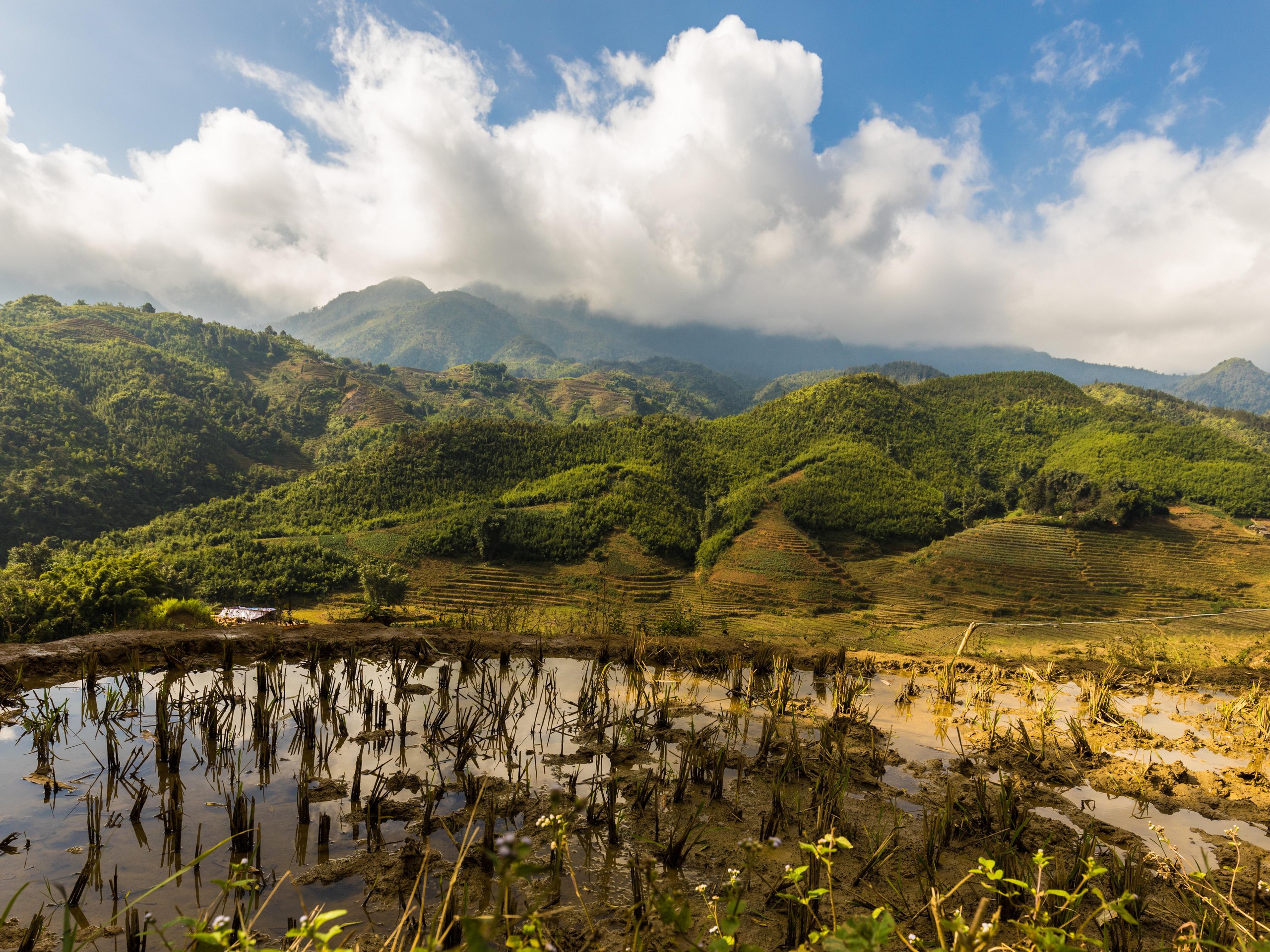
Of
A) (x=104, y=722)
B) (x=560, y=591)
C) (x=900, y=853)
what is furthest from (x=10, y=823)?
(x=560, y=591)

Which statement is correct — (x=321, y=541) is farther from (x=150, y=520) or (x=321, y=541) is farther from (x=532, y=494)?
(x=150, y=520)

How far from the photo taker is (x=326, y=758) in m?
7.88

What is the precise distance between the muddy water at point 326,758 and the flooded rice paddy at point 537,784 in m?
0.04

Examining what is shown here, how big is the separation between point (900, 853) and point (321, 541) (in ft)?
152

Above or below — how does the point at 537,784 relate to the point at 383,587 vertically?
above

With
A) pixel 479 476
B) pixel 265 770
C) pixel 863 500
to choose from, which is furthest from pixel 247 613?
pixel 863 500

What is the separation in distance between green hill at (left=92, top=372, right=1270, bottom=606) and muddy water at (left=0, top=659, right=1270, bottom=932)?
2981cm

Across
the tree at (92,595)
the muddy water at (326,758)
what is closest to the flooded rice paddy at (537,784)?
the muddy water at (326,758)

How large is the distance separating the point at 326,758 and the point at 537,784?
3.18 metres

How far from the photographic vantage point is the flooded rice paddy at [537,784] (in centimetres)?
511

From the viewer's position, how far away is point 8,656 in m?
10.7

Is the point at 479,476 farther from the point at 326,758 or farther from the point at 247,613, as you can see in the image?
the point at 326,758

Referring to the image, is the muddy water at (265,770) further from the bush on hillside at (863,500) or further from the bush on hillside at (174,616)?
the bush on hillside at (863,500)

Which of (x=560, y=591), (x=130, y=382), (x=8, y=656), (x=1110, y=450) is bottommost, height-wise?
(x=560, y=591)
